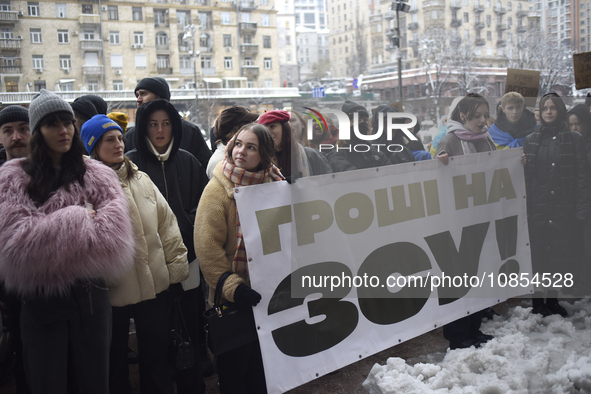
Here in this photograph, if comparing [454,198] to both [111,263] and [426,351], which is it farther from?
[111,263]

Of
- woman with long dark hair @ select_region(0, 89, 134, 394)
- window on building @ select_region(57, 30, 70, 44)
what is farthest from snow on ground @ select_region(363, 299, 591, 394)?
window on building @ select_region(57, 30, 70, 44)

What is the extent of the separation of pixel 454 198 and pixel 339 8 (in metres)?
115

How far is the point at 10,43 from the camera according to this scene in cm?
5053

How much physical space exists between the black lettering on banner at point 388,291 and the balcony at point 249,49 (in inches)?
2488

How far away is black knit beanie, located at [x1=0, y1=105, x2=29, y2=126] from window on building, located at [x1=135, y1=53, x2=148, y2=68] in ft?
186

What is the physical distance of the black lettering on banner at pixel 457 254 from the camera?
314 centimetres

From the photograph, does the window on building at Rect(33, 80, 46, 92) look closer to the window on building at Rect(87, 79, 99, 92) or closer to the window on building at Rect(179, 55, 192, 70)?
the window on building at Rect(87, 79, 99, 92)

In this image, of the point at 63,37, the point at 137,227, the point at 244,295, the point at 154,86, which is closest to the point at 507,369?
the point at 244,295

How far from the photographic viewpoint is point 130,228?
2422mm

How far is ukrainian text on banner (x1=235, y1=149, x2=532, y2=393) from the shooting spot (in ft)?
8.50

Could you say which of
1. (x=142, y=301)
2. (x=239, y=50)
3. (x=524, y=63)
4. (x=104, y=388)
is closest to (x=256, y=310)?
(x=142, y=301)

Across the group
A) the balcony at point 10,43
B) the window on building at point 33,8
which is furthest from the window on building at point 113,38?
the balcony at point 10,43

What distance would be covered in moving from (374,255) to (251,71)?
63.0 meters

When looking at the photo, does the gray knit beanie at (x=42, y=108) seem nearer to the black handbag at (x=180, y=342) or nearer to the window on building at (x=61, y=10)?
the black handbag at (x=180, y=342)
